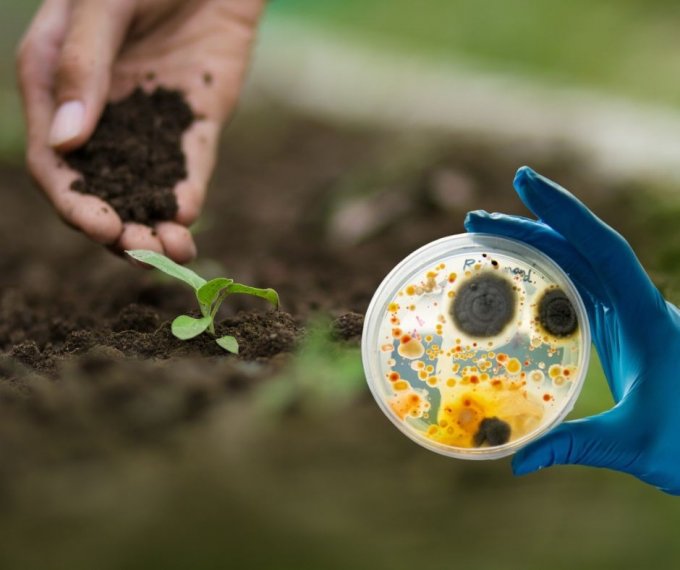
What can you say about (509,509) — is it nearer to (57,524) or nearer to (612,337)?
(612,337)

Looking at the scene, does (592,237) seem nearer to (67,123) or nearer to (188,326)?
(188,326)

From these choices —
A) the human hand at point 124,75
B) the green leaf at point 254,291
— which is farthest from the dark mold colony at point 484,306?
the human hand at point 124,75

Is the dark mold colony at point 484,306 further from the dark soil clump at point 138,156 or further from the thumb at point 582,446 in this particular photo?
the dark soil clump at point 138,156

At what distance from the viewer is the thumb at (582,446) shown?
1.10m

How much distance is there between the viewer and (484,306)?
107 cm

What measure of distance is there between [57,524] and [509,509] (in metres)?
0.95

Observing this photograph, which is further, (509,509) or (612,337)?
(509,509)

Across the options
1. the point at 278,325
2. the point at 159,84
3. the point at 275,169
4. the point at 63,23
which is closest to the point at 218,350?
the point at 278,325

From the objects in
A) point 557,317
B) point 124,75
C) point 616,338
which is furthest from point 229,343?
point 124,75

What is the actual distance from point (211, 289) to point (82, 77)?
2.02 feet

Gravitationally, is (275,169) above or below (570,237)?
below

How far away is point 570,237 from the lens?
1121 millimetres

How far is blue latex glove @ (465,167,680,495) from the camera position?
1104 millimetres

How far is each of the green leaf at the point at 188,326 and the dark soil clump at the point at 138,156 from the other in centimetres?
37
